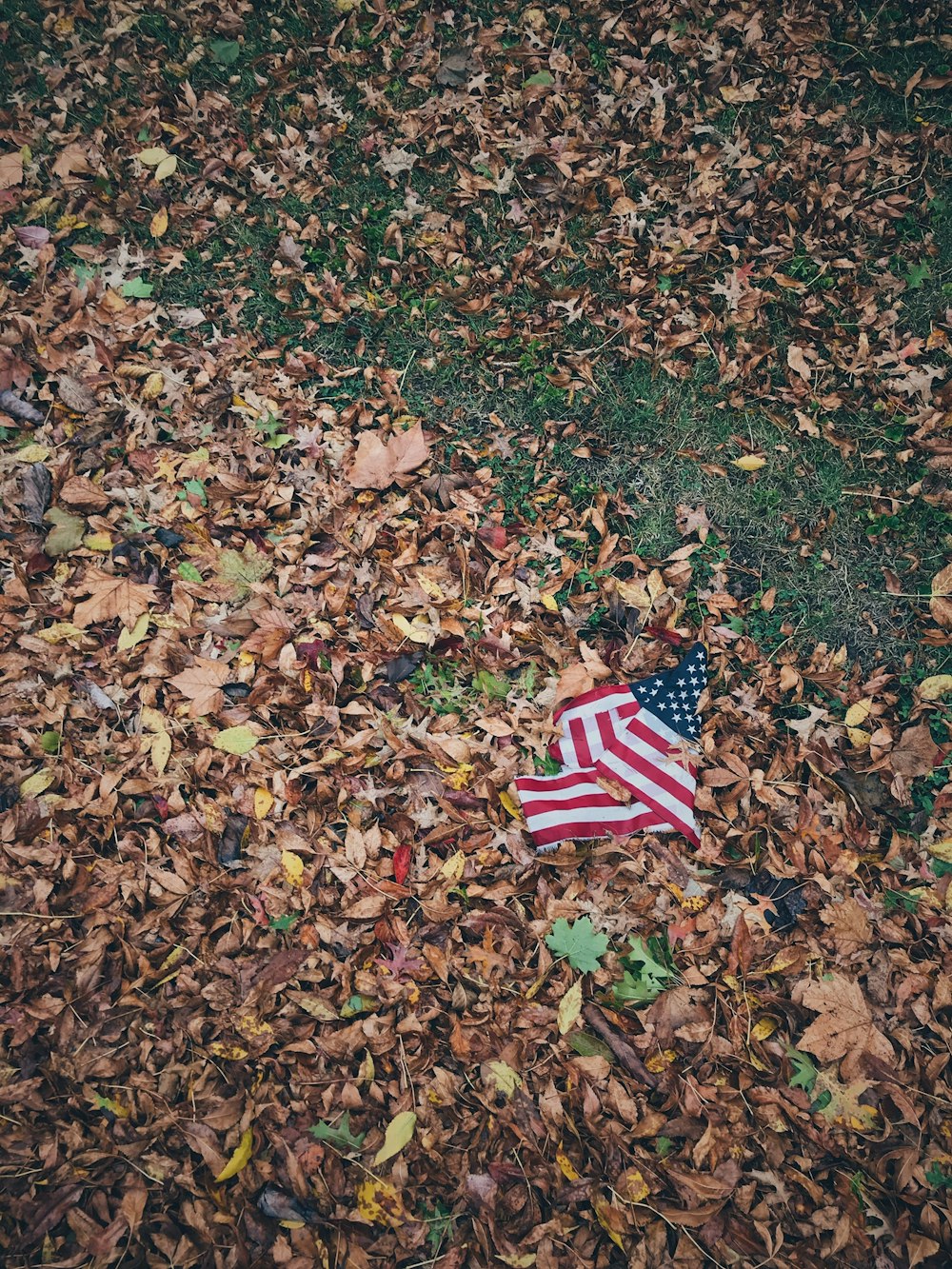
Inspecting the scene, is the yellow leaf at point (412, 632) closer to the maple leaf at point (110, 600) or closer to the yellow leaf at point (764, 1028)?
the maple leaf at point (110, 600)

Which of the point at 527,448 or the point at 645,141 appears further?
the point at 645,141

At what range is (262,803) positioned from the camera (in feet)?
8.90

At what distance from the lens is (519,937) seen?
2.59 m

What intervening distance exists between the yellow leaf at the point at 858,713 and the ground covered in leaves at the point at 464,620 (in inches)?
1.3

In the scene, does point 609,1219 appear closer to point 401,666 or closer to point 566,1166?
point 566,1166

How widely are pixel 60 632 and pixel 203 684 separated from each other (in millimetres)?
640

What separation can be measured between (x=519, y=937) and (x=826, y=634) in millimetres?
1892

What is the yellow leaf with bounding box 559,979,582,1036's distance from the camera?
246 centimetres

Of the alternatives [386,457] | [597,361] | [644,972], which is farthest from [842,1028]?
[597,361]

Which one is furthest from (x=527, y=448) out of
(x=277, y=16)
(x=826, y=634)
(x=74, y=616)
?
(x=277, y=16)

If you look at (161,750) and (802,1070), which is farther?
(161,750)

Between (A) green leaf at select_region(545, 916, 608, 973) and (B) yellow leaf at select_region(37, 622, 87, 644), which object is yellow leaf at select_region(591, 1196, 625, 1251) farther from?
(B) yellow leaf at select_region(37, 622, 87, 644)

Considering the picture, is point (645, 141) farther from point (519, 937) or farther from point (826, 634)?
point (519, 937)

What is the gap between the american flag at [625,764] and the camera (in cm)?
261
